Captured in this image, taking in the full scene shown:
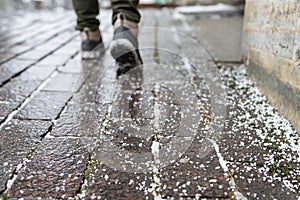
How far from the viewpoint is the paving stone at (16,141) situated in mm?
948

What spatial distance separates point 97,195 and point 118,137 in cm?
34

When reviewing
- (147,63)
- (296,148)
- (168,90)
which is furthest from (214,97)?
(147,63)

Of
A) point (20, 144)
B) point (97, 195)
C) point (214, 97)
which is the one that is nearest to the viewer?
point (97, 195)

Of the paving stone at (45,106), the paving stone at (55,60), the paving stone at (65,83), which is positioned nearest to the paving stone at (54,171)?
the paving stone at (45,106)

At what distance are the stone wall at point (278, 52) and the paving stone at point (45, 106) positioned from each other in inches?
36.8

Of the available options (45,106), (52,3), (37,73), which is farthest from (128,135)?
(52,3)

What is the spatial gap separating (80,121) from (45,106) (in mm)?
235

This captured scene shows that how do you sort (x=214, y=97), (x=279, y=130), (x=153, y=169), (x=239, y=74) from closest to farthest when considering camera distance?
(x=153, y=169) → (x=279, y=130) → (x=214, y=97) → (x=239, y=74)

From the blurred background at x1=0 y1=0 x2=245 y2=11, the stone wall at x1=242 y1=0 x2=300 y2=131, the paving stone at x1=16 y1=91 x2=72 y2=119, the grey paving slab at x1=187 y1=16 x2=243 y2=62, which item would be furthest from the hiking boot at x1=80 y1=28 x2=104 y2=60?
the blurred background at x1=0 y1=0 x2=245 y2=11

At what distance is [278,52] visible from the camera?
144 cm

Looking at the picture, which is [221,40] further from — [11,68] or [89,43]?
[11,68]

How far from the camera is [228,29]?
147 inches

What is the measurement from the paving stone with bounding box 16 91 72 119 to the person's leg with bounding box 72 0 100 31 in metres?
0.78

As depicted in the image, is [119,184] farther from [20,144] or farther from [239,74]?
[239,74]
